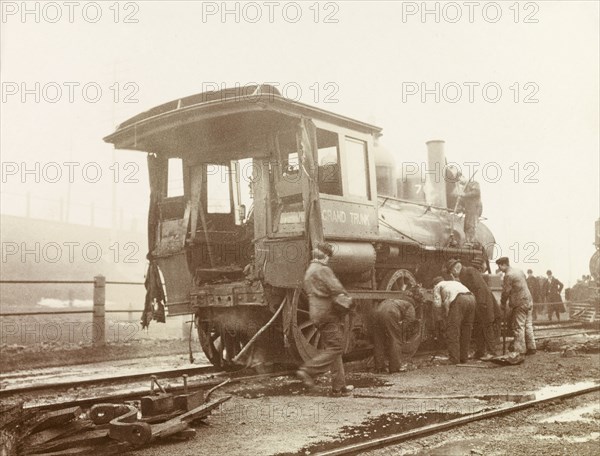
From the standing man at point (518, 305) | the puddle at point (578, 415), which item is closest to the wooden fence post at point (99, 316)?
the standing man at point (518, 305)

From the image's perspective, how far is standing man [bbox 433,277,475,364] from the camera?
961cm

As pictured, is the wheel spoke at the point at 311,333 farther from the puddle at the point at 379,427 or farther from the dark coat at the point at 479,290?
the dark coat at the point at 479,290

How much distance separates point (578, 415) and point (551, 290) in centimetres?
1675

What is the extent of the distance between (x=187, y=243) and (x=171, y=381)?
1835 mm

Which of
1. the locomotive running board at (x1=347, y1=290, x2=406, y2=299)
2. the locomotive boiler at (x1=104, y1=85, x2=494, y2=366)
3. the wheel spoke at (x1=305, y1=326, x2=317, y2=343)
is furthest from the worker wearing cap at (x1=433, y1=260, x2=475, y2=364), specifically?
the wheel spoke at (x1=305, y1=326, x2=317, y2=343)

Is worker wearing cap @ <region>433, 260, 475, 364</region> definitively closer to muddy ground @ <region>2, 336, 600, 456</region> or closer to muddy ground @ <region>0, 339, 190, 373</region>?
muddy ground @ <region>2, 336, 600, 456</region>

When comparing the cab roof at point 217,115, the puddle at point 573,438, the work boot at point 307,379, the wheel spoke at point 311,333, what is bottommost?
the puddle at point 573,438

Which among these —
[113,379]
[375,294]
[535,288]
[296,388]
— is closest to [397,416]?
[296,388]

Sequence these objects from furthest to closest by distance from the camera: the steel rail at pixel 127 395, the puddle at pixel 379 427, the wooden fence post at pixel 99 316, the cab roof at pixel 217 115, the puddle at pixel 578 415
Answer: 1. the wooden fence post at pixel 99 316
2. the cab roof at pixel 217 115
3. the steel rail at pixel 127 395
4. the puddle at pixel 578 415
5. the puddle at pixel 379 427

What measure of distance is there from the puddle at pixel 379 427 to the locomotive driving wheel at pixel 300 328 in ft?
7.13

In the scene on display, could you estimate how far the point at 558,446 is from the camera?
4566 mm

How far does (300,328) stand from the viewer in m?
8.09

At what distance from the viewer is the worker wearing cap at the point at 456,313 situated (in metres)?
9.61

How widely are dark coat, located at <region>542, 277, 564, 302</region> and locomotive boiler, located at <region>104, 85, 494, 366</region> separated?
12759mm
